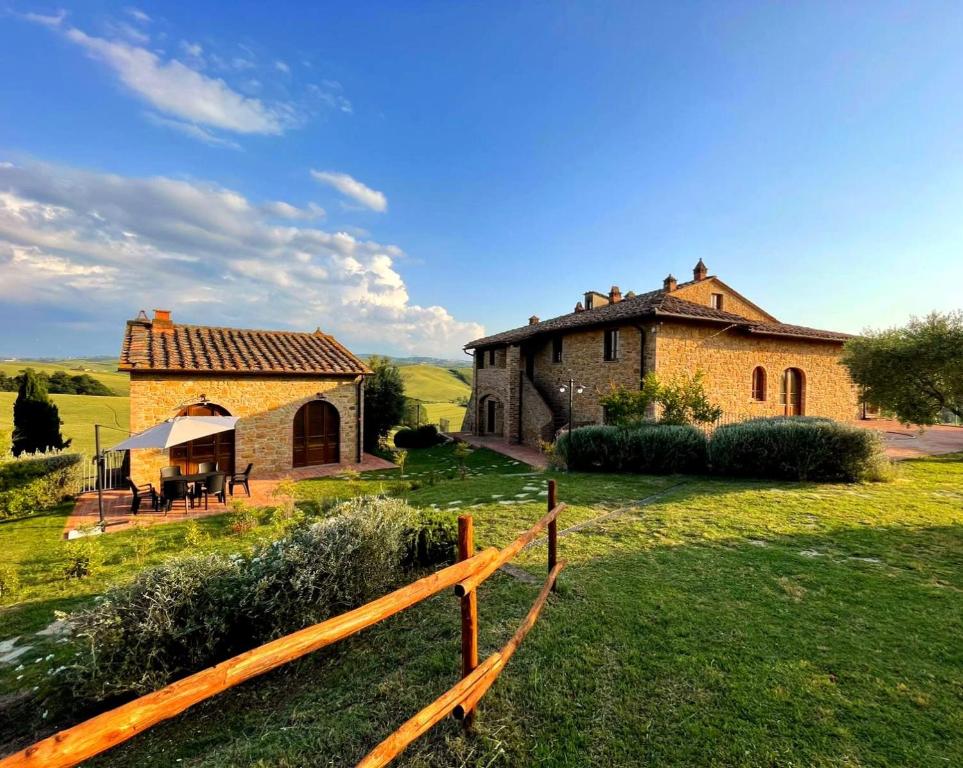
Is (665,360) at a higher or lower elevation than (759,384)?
higher

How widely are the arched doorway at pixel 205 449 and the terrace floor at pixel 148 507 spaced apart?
39.3 inches

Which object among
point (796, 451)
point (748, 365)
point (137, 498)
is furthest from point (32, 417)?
point (748, 365)

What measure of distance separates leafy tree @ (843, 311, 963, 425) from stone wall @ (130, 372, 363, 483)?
61.0 ft

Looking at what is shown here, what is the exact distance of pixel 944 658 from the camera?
3.54 metres

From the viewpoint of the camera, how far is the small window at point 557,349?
20031 millimetres

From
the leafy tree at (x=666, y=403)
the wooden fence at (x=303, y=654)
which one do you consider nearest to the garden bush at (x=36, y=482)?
the wooden fence at (x=303, y=654)

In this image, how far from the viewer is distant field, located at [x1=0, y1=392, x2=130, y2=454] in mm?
22906

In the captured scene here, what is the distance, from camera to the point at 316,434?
14.8m

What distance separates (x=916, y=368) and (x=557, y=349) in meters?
12.5

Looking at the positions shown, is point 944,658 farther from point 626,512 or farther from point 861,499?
point 861,499

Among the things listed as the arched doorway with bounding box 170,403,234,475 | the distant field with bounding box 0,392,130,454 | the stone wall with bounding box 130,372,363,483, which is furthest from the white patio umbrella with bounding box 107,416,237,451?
the distant field with bounding box 0,392,130,454

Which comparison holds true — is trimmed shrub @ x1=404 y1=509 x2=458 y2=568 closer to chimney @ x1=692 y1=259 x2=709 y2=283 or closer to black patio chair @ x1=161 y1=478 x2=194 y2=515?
black patio chair @ x1=161 y1=478 x2=194 y2=515

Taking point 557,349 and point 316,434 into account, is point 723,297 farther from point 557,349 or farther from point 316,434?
point 316,434

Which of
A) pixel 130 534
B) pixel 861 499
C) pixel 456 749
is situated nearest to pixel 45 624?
pixel 130 534
